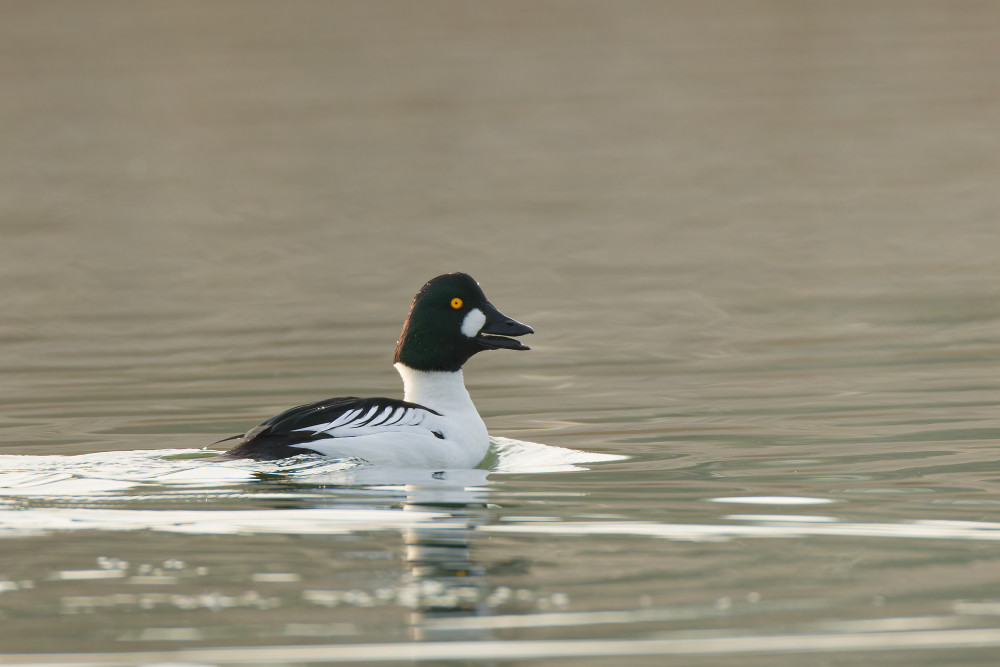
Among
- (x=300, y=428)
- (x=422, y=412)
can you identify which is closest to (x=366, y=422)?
(x=300, y=428)

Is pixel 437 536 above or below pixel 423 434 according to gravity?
below

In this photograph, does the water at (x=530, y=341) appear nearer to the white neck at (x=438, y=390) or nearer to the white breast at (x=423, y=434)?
the white breast at (x=423, y=434)

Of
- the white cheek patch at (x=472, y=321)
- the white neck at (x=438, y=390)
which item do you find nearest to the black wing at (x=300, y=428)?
the white neck at (x=438, y=390)

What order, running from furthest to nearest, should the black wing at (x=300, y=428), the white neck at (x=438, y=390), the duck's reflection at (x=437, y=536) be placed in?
the white neck at (x=438, y=390), the black wing at (x=300, y=428), the duck's reflection at (x=437, y=536)

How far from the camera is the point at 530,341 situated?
1374 centimetres

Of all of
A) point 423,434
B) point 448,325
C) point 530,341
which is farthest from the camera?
point 530,341

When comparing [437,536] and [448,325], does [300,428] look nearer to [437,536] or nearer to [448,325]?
[448,325]

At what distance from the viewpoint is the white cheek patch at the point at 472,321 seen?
32.3 feet

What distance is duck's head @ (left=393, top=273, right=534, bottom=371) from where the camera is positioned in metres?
9.81

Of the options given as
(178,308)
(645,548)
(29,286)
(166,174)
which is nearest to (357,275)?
(178,308)

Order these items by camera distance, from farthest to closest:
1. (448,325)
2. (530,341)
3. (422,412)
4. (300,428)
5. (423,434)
Answer: (530,341) < (448,325) < (422,412) < (423,434) < (300,428)

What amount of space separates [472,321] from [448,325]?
0.14 metres

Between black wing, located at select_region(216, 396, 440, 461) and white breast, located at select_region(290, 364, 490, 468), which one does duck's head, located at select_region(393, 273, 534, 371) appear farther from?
black wing, located at select_region(216, 396, 440, 461)

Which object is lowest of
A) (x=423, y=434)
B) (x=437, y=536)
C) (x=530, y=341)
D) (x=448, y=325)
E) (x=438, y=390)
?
(x=437, y=536)
